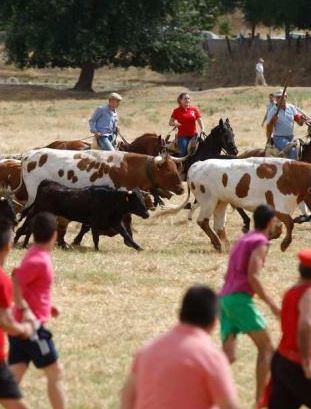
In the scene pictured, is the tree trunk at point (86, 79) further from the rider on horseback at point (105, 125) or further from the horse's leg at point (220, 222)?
the horse's leg at point (220, 222)

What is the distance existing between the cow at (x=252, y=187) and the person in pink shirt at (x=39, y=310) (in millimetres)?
10228

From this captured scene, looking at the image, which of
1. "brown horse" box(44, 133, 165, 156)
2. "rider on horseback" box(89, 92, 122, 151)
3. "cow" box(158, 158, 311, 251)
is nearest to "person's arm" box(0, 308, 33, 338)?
"cow" box(158, 158, 311, 251)

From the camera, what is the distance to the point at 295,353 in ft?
27.4

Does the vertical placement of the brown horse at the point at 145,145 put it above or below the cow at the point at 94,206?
below

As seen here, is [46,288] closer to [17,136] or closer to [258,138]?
[258,138]

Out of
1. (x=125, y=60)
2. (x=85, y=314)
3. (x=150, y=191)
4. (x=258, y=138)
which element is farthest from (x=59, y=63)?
(x=85, y=314)

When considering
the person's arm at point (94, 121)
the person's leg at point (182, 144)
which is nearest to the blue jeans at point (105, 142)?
the person's arm at point (94, 121)

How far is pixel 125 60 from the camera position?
60031mm

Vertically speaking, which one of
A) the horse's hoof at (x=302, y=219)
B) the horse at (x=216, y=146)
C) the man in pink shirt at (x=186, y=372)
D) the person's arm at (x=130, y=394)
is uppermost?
the man in pink shirt at (x=186, y=372)

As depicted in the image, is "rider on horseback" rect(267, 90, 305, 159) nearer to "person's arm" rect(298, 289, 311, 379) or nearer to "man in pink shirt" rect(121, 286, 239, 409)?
"person's arm" rect(298, 289, 311, 379)

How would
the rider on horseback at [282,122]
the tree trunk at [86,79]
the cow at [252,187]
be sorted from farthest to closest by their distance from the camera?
the tree trunk at [86,79]
the rider on horseback at [282,122]
the cow at [252,187]

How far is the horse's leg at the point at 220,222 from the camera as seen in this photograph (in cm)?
1983

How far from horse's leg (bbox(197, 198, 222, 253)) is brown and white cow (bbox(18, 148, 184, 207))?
5.14ft

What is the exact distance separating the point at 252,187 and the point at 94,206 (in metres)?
2.34
